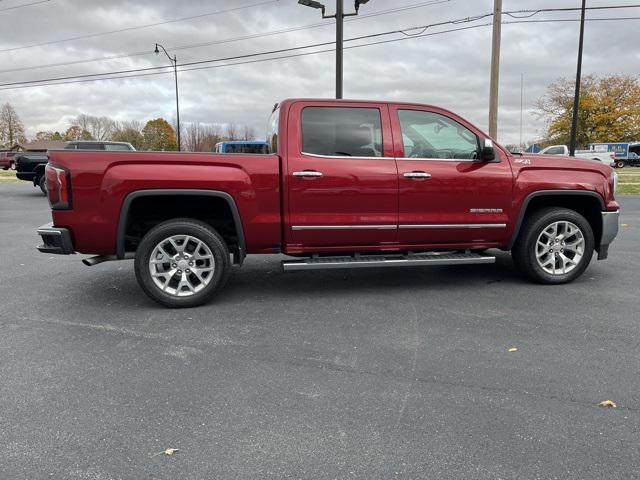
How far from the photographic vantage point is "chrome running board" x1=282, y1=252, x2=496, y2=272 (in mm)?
4766

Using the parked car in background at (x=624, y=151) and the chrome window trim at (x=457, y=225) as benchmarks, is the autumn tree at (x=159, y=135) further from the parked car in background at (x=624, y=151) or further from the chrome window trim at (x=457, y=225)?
the chrome window trim at (x=457, y=225)

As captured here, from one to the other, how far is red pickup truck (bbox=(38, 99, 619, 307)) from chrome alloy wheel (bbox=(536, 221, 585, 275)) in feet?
0.05

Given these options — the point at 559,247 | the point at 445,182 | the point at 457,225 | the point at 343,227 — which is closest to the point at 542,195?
the point at 559,247

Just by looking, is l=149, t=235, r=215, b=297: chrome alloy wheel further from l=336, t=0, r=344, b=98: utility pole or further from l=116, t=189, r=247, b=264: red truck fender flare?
l=336, t=0, r=344, b=98: utility pole

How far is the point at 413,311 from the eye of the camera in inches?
178

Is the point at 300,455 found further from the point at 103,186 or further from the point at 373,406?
the point at 103,186

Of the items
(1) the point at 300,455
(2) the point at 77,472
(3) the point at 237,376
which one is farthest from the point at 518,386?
(2) the point at 77,472

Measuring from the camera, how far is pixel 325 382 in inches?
123

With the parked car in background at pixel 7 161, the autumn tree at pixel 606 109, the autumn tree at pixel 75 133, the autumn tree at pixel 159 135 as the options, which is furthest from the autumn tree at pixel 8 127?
the autumn tree at pixel 606 109

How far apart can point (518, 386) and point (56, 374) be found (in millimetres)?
3012

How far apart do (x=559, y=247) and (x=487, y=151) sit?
4.72 feet

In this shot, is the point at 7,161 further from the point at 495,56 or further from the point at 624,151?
the point at 624,151

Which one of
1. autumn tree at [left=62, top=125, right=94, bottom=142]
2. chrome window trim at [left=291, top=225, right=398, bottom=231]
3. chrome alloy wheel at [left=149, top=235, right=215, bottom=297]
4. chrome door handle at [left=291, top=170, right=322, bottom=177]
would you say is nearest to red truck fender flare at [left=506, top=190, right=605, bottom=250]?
chrome window trim at [left=291, top=225, right=398, bottom=231]

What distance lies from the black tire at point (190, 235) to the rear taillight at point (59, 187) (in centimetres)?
73
